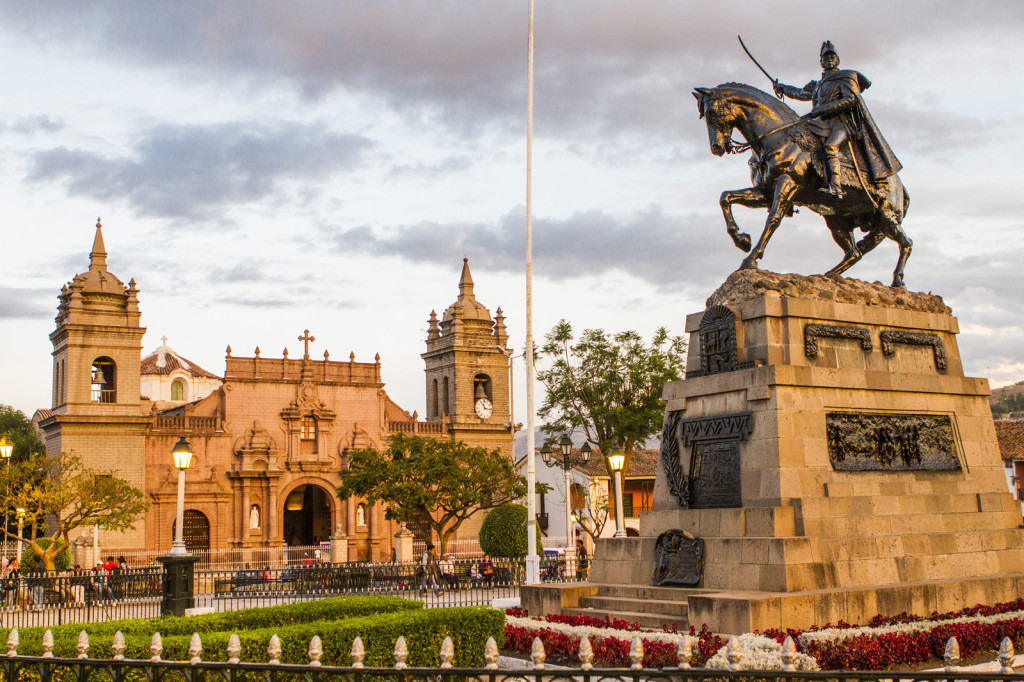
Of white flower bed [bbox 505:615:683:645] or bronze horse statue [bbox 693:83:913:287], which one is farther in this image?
bronze horse statue [bbox 693:83:913:287]

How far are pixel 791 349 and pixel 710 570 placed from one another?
8.69 feet

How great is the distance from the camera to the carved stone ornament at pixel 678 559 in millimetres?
11539

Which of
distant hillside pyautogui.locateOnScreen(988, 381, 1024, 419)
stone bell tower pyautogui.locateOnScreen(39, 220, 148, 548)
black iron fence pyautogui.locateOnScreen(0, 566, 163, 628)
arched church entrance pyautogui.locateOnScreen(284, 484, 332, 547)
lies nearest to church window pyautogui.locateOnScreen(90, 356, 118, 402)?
stone bell tower pyautogui.locateOnScreen(39, 220, 148, 548)

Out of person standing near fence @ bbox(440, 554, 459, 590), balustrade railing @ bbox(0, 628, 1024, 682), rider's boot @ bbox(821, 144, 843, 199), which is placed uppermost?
rider's boot @ bbox(821, 144, 843, 199)

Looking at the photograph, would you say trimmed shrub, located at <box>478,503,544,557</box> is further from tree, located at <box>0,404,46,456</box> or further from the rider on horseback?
tree, located at <box>0,404,46,456</box>

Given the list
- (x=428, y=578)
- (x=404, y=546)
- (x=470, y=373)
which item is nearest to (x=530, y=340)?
(x=428, y=578)

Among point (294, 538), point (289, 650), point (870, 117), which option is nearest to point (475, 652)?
point (289, 650)

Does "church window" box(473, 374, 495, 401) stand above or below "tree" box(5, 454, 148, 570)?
above

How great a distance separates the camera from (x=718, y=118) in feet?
42.5

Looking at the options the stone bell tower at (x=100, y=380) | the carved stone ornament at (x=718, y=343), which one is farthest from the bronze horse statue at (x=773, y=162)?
the stone bell tower at (x=100, y=380)

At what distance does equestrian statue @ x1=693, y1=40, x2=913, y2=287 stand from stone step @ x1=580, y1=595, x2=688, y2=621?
413cm

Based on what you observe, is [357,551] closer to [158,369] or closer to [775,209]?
[158,369]

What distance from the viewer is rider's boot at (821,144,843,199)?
13000 mm

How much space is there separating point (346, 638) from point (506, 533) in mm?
25437
